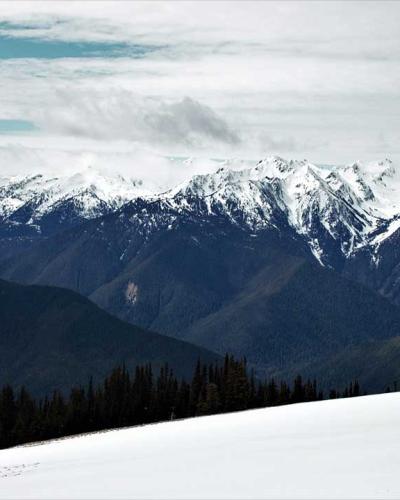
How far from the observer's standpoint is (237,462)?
70.7 metres

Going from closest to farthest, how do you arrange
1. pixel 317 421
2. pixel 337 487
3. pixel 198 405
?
pixel 337 487 → pixel 317 421 → pixel 198 405

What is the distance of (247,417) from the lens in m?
114

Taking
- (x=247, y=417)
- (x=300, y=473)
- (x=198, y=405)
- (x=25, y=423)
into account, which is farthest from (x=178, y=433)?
(x=25, y=423)

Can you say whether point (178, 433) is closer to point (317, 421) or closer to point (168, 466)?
point (317, 421)

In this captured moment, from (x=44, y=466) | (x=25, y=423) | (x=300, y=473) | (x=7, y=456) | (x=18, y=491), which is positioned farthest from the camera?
(x=25, y=423)

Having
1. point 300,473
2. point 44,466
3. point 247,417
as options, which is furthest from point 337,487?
point 247,417

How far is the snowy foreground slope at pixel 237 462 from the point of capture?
59188 mm

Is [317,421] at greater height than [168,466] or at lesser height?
lesser

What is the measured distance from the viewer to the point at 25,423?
7869 inches

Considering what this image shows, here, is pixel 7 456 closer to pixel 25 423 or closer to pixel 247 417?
pixel 247 417

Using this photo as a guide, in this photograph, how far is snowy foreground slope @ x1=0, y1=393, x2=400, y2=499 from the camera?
2330 inches

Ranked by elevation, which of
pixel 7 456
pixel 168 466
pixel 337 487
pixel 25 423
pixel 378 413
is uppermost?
pixel 337 487

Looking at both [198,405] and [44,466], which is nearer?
[44,466]

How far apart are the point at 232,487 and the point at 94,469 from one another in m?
18.2
